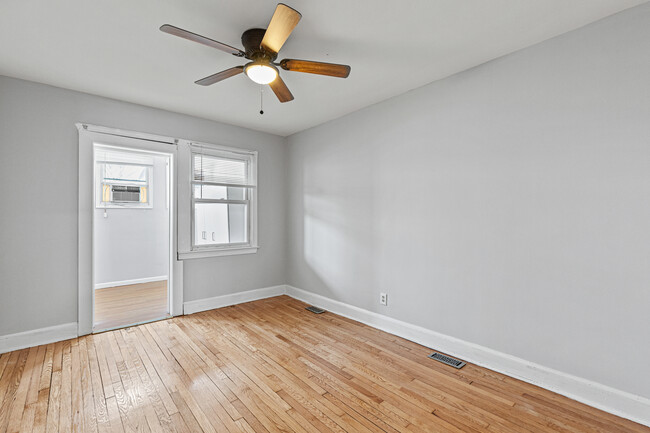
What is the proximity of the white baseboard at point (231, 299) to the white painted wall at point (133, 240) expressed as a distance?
147 centimetres

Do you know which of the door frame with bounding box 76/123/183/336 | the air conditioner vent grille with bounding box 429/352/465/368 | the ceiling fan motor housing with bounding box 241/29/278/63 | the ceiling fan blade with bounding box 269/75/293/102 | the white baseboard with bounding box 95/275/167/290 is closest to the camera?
the ceiling fan motor housing with bounding box 241/29/278/63

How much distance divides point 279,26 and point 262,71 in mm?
465

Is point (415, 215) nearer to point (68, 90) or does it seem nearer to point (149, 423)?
point (149, 423)

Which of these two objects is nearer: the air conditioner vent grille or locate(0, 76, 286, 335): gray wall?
the air conditioner vent grille

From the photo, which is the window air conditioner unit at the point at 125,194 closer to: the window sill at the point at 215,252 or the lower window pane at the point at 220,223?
the lower window pane at the point at 220,223

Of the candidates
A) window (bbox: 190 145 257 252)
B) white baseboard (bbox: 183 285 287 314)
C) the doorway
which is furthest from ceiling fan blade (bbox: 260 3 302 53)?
the doorway

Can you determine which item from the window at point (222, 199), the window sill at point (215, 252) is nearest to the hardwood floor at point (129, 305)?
the window sill at point (215, 252)

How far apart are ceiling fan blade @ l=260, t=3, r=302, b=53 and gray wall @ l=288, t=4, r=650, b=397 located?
1719 millimetres

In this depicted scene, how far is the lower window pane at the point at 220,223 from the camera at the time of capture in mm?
4086

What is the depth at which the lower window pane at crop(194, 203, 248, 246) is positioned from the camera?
409cm

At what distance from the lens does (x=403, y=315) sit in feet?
10.5

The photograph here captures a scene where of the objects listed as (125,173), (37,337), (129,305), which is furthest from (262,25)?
(125,173)

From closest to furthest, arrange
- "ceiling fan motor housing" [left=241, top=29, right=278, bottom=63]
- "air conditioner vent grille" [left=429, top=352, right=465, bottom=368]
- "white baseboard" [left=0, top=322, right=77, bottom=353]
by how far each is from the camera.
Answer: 1. "ceiling fan motor housing" [left=241, top=29, right=278, bottom=63]
2. "air conditioner vent grille" [left=429, top=352, right=465, bottom=368]
3. "white baseboard" [left=0, top=322, right=77, bottom=353]

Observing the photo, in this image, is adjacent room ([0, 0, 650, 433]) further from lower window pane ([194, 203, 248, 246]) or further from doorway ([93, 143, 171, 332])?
doorway ([93, 143, 171, 332])
